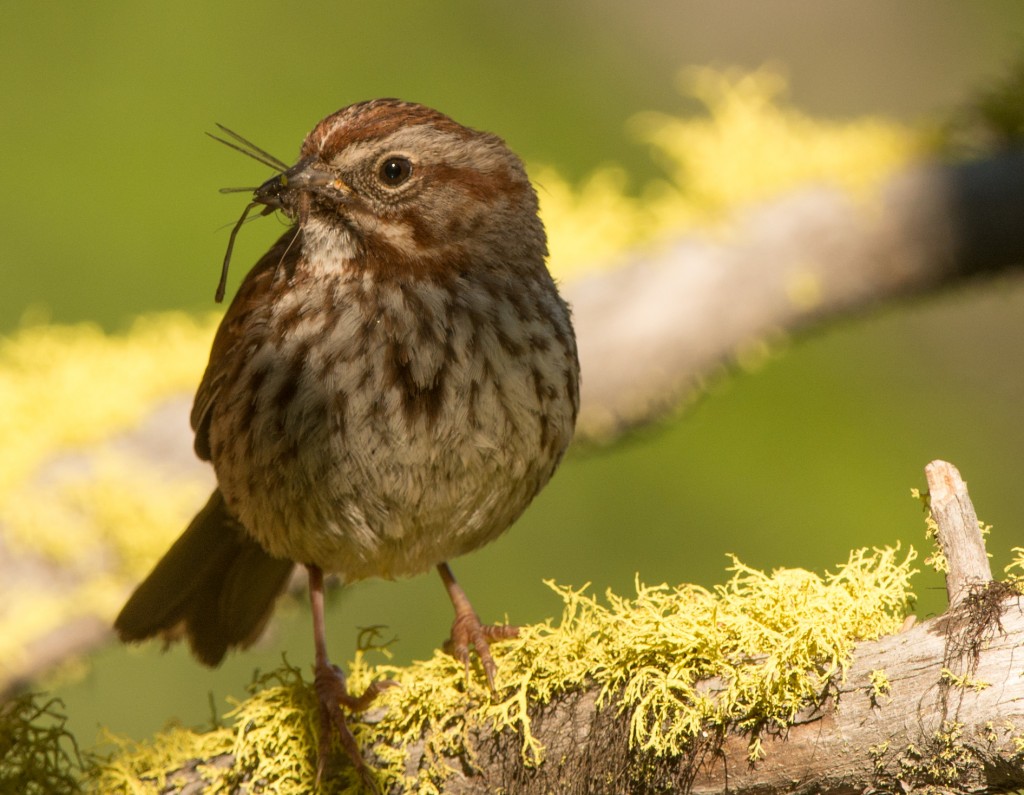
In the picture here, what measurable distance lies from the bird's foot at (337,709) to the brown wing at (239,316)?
74 centimetres

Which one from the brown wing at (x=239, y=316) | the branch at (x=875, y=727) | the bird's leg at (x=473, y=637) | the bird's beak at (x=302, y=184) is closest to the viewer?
the branch at (x=875, y=727)

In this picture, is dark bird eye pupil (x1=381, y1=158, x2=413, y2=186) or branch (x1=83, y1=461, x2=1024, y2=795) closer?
branch (x1=83, y1=461, x2=1024, y2=795)

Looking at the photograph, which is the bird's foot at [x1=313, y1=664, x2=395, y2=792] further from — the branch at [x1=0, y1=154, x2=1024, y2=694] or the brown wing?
the branch at [x1=0, y1=154, x2=1024, y2=694]

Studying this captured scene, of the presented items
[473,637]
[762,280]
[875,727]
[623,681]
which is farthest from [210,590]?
[762,280]

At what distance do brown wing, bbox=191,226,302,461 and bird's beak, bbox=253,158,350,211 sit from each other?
0.15 meters

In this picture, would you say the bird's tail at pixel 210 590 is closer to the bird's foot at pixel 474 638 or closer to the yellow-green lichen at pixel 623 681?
the yellow-green lichen at pixel 623 681

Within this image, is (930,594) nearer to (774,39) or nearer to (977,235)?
(977,235)

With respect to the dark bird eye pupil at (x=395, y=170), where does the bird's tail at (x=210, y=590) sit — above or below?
below

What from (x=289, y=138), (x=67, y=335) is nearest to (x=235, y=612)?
(x=67, y=335)

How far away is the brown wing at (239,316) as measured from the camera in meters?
3.04

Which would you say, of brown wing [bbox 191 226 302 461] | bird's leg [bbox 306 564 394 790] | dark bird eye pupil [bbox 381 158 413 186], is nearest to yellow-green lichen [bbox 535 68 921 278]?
brown wing [bbox 191 226 302 461]

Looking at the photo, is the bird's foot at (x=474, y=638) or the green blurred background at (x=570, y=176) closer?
the bird's foot at (x=474, y=638)

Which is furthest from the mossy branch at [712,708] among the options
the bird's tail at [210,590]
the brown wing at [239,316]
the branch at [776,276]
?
the branch at [776,276]

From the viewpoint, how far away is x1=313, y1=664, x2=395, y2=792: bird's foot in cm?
268
